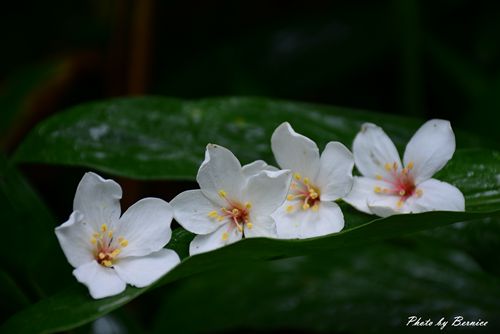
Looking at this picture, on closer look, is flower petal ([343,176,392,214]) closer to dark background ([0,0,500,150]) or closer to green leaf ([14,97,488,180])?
green leaf ([14,97,488,180])

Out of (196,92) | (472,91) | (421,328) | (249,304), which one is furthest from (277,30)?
(421,328)

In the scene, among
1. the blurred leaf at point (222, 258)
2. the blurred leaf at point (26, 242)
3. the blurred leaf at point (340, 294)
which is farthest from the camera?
the blurred leaf at point (340, 294)

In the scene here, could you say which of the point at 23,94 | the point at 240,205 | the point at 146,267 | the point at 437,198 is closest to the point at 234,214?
the point at 240,205

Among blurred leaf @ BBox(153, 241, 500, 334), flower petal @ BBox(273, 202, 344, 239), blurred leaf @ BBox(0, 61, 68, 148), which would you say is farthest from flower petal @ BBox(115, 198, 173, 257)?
blurred leaf @ BBox(0, 61, 68, 148)

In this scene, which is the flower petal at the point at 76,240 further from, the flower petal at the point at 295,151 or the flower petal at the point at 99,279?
the flower petal at the point at 295,151

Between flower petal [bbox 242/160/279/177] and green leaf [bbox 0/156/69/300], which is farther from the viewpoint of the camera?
green leaf [bbox 0/156/69/300]

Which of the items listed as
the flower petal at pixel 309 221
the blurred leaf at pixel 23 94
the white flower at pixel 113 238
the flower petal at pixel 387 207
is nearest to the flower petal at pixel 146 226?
the white flower at pixel 113 238

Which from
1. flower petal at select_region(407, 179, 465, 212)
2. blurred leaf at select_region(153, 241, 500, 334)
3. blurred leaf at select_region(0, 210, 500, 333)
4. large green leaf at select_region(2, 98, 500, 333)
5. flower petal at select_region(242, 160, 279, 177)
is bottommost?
blurred leaf at select_region(153, 241, 500, 334)

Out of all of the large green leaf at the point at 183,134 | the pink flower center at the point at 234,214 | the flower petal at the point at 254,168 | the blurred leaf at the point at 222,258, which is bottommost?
the blurred leaf at the point at 222,258
